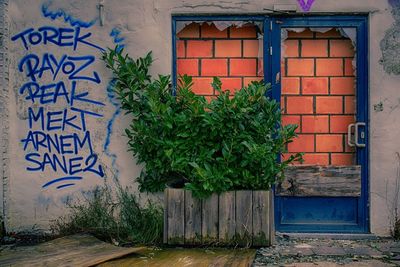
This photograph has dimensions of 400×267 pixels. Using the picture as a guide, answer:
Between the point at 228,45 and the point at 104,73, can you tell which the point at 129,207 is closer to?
the point at 104,73

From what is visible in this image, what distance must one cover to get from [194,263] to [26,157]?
2.44 m

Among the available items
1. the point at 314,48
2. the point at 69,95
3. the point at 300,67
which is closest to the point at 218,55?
the point at 300,67

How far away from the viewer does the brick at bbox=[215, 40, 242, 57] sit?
671 centimetres

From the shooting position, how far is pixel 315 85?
6.66 m

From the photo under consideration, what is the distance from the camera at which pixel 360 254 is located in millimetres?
5730

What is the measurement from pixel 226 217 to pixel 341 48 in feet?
7.55

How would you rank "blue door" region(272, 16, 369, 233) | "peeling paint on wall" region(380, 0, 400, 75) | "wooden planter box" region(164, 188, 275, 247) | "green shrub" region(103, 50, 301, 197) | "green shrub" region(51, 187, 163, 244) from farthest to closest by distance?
"blue door" region(272, 16, 369, 233)
"peeling paint on wall" region(380, 0, 400, 75)
"green shrub" region(51, 187, 163, 244)
"wooden planter box" region(164, 188, 275, 247)
"green shrub" region(103, 50, 301, 197)

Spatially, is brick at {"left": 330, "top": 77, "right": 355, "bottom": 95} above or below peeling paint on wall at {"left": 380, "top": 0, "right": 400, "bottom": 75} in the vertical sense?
below

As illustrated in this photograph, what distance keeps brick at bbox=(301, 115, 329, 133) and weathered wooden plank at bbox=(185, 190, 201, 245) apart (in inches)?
61.7

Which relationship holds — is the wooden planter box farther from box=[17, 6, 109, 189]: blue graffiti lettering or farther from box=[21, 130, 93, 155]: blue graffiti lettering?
box=[21, 130, 93, 155]: blue graffiti lettering

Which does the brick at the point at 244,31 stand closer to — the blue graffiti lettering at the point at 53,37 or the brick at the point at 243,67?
the brick at the point at 243,67

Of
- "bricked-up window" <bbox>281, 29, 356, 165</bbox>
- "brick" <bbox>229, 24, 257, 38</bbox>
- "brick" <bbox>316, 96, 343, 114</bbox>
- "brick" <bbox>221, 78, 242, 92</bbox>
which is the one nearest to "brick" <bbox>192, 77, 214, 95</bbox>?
"brick" <bbox>221, 78, 242, 92</bbox>

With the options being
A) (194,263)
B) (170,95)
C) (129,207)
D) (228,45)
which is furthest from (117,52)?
(194,263)

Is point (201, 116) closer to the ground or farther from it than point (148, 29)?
closer to the ground
